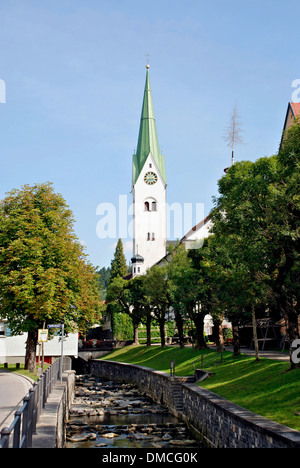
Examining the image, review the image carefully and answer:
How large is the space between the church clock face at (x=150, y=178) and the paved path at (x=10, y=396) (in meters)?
86.6

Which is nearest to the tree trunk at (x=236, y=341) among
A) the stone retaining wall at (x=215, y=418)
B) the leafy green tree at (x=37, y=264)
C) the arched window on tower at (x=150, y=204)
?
the stone retaining wall at (x=215, y=418)

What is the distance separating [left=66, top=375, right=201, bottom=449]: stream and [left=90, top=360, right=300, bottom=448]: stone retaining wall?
67 cm

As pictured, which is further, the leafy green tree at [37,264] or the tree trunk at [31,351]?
the tree trunk at [31,351]

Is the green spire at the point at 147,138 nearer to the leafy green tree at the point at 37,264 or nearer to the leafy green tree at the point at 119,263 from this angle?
the leafy green tree at the point at 119,263

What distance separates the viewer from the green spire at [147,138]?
367 feet

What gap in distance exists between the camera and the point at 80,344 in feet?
241

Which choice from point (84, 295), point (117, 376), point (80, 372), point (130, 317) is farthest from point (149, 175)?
point (84, 295)

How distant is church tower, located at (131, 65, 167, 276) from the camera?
112094mm

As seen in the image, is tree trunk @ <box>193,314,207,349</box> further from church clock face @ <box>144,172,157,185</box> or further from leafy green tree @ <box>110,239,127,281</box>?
leafy green tree @ <box>110,239,127,281</box>

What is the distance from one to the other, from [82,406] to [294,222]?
1895 cm

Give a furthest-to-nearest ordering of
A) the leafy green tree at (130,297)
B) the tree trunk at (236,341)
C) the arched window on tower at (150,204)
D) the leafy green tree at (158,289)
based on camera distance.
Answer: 1. the arched window on tower at (150,204)
2. the leafy green tree at (130,297)
3. the leafy green tree at (158,289)
4. the tree trunk at (236,341)

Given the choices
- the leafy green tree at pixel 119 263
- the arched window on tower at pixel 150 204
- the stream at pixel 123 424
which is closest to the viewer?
the stream at pixel 123 424

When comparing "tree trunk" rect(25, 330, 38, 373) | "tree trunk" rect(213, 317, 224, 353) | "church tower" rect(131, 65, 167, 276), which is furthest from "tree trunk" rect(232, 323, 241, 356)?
"church tower" rect(131, 65, 167, 276)

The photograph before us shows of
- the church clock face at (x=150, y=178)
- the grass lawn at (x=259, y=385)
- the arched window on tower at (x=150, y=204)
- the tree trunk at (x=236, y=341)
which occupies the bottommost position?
the grass lawn at (x=259, y=385)
